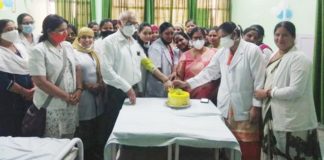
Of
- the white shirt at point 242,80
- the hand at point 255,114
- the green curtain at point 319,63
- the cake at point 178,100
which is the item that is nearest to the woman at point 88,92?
the cake at point 178,100

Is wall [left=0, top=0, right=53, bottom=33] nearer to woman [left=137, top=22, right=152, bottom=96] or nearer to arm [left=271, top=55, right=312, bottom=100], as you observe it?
woman [left=137, top=22, right=152, bottom=96]

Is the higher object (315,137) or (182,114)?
(182,114)

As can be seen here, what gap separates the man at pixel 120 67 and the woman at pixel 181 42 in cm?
65

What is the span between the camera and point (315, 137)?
2.40 metres

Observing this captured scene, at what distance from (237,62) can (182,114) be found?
0.66m

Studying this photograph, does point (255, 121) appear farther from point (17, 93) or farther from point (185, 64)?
point (17, 93)

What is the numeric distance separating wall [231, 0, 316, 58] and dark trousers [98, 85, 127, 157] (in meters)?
2.85

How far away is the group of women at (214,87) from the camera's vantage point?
2.29 meters

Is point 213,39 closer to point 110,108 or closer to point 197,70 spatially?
point 197,70

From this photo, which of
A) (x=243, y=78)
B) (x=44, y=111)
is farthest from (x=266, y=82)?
(x=44, y=111)

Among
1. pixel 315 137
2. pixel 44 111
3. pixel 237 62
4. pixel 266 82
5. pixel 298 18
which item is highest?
pixel 298 18

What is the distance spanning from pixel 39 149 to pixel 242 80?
1.58 meters

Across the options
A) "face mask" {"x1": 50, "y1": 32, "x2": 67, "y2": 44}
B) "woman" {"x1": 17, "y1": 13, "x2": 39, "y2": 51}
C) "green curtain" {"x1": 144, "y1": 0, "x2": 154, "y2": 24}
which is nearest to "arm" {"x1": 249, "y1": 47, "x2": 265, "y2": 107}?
"face mask" {"x1": 50, "y1": 32, "x2": 67, "y2": 44}

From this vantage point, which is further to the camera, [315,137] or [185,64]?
[185,64]
